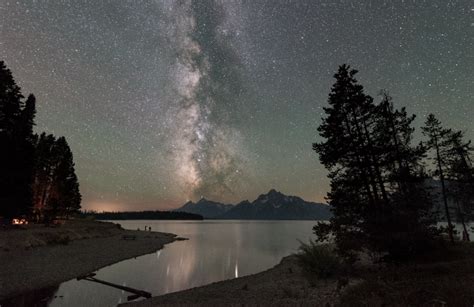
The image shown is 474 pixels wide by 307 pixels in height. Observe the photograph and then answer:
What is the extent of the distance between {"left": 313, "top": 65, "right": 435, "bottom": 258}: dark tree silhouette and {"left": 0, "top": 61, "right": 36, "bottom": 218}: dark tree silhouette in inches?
1516

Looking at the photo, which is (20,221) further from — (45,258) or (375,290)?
(375,290)

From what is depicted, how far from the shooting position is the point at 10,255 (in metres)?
24.8

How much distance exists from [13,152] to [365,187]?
41902 millimetres

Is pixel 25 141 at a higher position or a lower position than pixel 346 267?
higher

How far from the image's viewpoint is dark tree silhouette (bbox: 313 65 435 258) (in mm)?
16328

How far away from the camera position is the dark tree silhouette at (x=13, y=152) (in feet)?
118

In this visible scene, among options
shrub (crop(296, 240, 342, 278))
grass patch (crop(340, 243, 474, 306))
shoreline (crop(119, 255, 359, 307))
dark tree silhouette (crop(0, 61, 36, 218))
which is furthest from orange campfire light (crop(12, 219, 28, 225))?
grass patch (crop(340, 243, 474, 306))

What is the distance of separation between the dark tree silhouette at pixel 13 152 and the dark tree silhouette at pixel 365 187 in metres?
38.5

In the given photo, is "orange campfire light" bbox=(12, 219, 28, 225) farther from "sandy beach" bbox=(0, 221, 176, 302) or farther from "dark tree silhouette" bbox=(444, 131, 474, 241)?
"dark tree silhouette" bbox=(444, 131, 474, 241)

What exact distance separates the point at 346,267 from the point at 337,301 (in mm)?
6925

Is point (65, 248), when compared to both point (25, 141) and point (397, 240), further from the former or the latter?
point (397, 240)

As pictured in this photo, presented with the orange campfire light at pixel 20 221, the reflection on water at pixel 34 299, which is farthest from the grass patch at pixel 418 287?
the orange campfire light at pixel 20 221

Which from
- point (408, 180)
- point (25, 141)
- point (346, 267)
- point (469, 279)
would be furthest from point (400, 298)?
point (25, 141)

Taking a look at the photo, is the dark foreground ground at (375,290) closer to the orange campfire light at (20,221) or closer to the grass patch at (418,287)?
the grass patch at (418,287)
